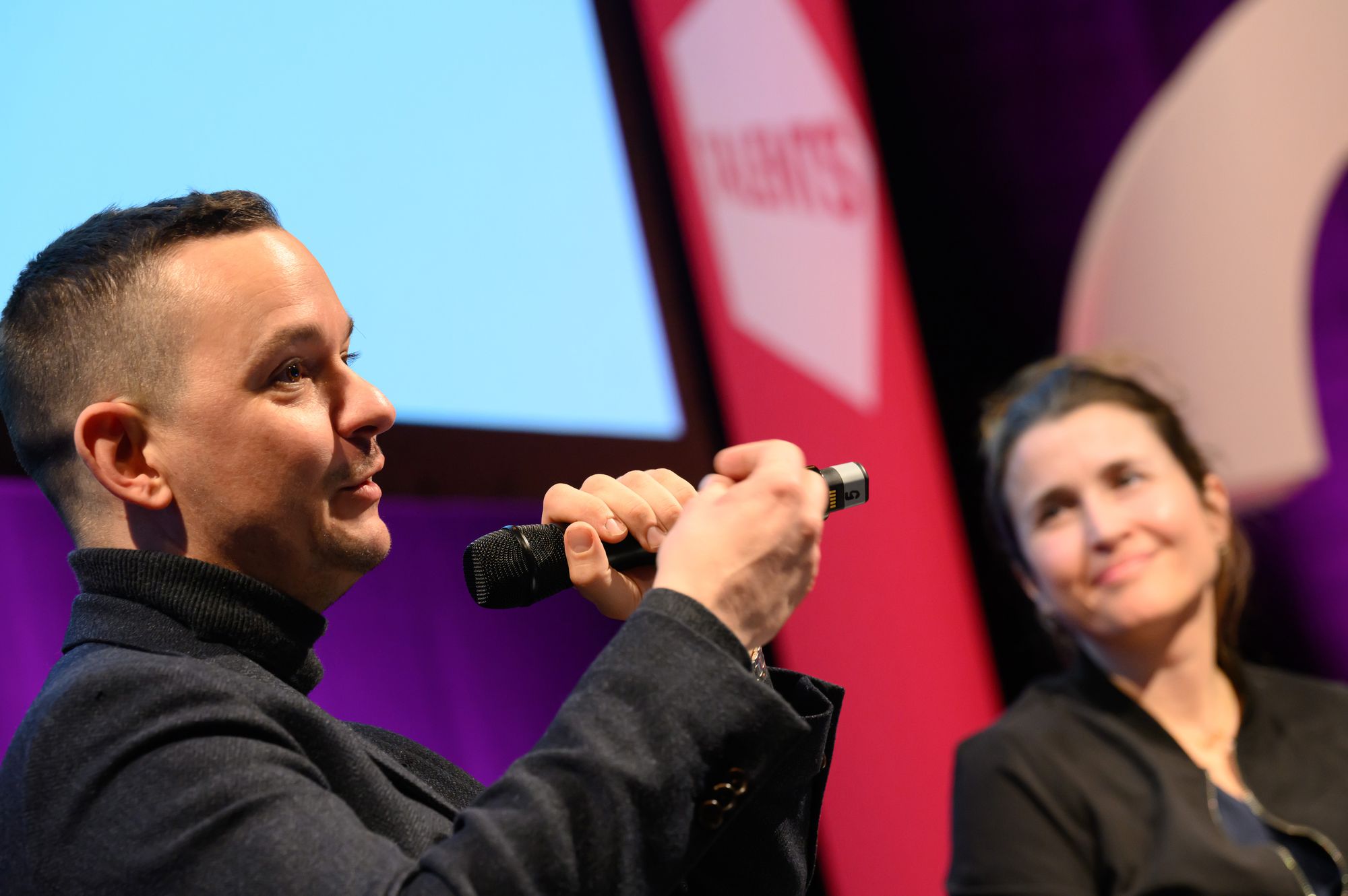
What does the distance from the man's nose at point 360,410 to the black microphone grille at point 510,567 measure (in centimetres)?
14

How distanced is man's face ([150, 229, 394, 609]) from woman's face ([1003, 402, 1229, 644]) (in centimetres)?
157

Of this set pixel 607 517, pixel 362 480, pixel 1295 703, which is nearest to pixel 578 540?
pixel 607 517

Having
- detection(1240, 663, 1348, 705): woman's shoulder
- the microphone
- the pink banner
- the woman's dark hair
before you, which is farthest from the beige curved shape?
the microphone

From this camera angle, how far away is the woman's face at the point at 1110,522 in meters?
2.34

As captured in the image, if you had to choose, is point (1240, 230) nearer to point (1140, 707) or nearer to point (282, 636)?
point (1140, 707)

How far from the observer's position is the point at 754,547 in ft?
3.16

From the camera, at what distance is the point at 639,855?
856mm

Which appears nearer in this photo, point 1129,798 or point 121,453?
point 121,453

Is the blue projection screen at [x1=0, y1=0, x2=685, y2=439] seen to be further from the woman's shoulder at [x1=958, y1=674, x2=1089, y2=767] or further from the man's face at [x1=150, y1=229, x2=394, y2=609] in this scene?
the woman's shoulder at [x1=958, y1=674, x2=1089, y2=767]

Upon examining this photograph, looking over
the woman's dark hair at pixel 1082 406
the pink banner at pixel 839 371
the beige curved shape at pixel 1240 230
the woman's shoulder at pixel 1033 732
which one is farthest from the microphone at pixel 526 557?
the beige curved shape at pixel 1240 230

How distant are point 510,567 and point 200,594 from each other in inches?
9.4

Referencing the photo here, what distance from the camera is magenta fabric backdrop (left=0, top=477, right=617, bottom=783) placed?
2031 millimetres

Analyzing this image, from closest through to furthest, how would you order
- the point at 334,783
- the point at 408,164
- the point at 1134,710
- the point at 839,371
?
1. the point at 334,783
2. the point at 408,164
3. the point at 1134,710
4. the point at 839,371

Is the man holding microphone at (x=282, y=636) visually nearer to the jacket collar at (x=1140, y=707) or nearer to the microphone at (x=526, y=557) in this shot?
the microphone at (x=526, y=557)
